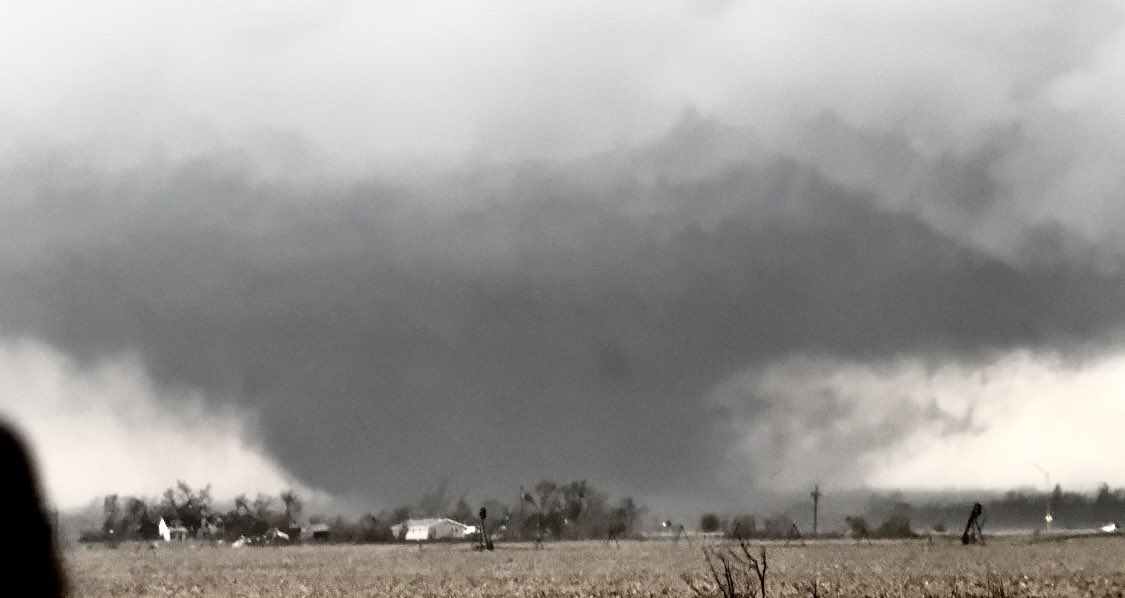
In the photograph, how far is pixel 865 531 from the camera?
519ft

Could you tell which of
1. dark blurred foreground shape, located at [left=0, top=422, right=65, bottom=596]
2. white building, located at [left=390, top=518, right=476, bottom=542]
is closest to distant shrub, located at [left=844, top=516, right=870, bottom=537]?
white building, located at [left=390, top=518, right=476, bottom=542]

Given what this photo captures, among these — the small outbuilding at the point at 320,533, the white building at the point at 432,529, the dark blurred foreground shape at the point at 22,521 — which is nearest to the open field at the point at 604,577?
the dark blurred foreground shape at the point at 22,521

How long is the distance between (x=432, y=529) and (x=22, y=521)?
17308 cm

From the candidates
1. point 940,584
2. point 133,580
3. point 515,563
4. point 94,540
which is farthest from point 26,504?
point 94,540

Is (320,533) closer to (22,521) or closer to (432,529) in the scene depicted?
(432,529)

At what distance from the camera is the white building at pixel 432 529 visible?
188250 mm

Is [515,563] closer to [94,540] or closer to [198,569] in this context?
[198,569]

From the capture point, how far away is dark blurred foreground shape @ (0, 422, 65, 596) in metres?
21.5

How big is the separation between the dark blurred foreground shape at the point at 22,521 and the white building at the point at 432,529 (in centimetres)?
16419

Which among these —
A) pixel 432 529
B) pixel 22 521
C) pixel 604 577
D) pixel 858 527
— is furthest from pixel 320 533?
pixel 22 521

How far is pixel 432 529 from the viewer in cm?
19125

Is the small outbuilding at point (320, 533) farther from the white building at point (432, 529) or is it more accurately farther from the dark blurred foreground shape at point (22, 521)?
the dark blurred foreground shape at point (22, 521)

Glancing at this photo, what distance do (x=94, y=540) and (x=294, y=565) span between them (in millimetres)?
135273

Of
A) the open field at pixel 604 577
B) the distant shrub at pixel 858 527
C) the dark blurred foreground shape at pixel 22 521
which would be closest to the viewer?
the dark blurred foreground shape at pixel 22 521
